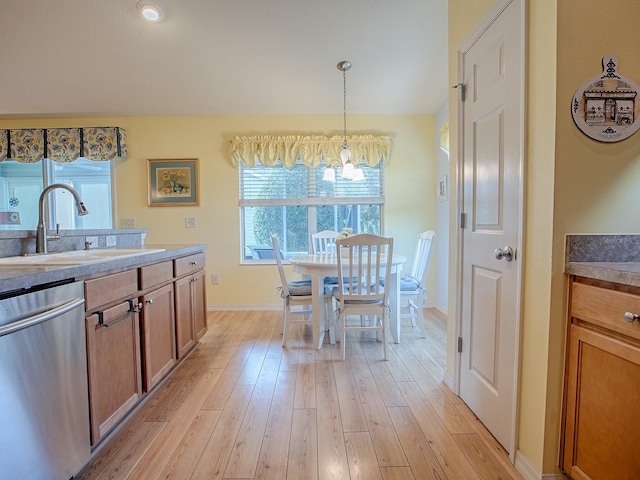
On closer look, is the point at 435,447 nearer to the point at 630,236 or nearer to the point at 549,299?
the point at 549,299

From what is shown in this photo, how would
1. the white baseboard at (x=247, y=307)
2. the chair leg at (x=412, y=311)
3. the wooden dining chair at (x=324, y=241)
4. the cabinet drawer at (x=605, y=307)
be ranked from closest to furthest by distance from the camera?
the cabinet drawer at (x=605, y=307)
the chair leg at (x=412, y=311)
the wooden dining chair at (x=324, y=241)
the white baseboard at (x=247, y=307)

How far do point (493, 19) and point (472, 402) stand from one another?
6.34 feet

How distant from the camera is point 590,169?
3.63ft

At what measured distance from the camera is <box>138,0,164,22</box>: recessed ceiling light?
2308mm

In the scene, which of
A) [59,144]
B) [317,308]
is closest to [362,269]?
[317,308]

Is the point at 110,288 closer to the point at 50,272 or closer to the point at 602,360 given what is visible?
the point at 50,272

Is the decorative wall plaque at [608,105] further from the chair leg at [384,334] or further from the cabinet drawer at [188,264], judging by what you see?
the cabinet drawer at [188,264]

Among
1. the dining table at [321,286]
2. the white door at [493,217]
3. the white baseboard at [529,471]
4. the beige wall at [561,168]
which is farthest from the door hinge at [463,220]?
the white baseboard at [529,471]

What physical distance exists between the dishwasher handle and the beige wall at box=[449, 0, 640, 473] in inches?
69.7

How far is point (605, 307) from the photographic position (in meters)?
0.97

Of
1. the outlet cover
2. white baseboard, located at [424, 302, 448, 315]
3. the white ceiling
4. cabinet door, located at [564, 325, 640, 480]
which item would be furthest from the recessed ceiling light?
white baseboard, located at [424, 302, 448, 315]

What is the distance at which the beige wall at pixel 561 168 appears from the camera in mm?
1082

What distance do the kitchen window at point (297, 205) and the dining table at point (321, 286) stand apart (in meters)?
1.12

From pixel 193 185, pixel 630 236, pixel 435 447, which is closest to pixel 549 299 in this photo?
pixel 630 236
